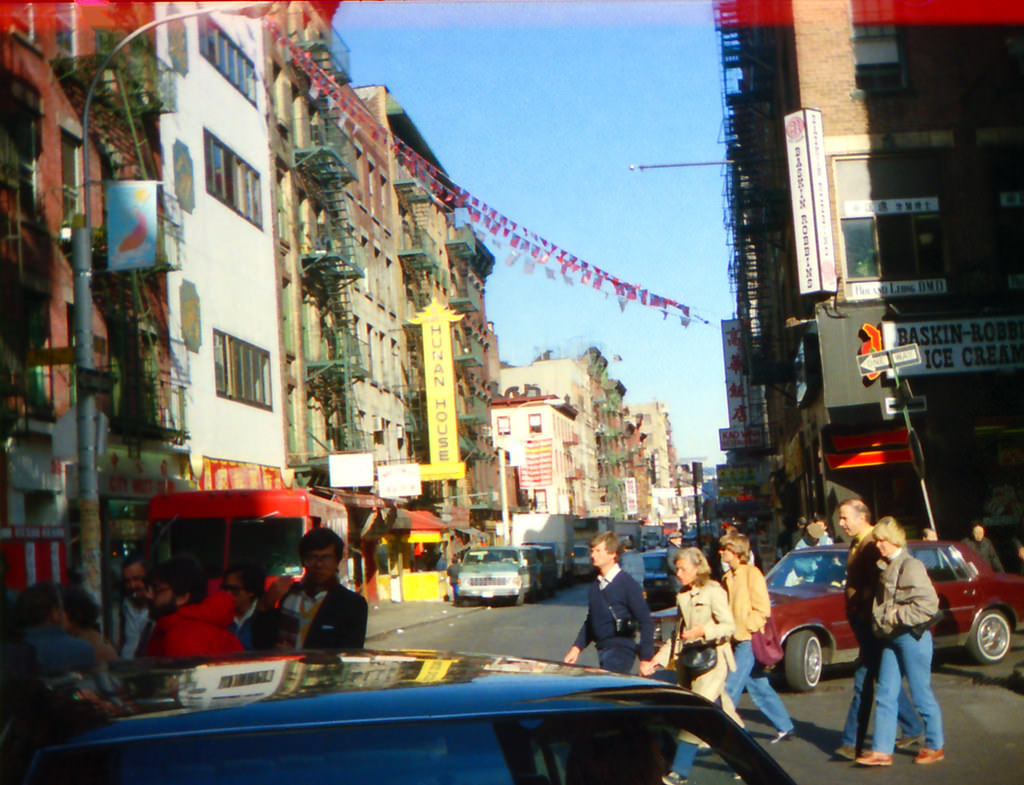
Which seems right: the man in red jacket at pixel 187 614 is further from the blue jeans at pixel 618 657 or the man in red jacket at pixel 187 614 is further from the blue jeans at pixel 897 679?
the blue jeans at pixel 897 679

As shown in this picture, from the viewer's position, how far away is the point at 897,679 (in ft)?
29.1

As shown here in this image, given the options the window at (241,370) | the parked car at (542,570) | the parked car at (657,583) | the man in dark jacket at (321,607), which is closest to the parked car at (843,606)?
the man in dark jacket at (321,607)

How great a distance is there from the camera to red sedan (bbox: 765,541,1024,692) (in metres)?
13.6

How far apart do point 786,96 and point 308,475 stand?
60.5ft

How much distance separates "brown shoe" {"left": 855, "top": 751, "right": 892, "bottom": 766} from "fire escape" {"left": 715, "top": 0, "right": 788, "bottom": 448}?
20923 mm

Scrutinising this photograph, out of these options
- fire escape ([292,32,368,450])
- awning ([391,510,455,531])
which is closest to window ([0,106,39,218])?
fire escape ([292,32,368,450])

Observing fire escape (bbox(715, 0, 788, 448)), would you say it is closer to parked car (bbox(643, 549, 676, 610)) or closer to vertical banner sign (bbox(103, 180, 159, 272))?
parked car (bbox(643, 549, 676, 610))

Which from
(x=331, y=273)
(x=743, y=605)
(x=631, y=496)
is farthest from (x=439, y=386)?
(x=631, y=496)

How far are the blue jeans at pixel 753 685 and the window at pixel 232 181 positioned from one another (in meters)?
25.1

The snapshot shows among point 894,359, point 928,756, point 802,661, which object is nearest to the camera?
point 928,756

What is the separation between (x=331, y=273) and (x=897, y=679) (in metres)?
33.8

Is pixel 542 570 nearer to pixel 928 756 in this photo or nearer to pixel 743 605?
pixel 743 605

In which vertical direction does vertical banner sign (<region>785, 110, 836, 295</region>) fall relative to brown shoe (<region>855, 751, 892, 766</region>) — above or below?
above

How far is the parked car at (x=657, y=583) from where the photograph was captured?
3469 centimetres
